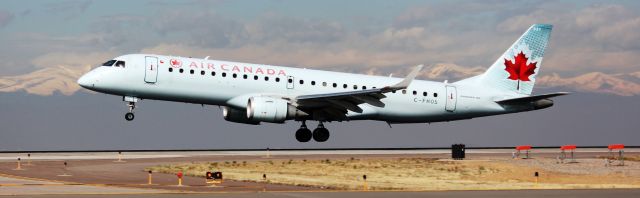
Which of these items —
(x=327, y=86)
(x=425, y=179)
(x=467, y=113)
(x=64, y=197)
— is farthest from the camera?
(x=467, y=113)

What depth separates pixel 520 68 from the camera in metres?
64.5

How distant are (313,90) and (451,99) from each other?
9559 mm

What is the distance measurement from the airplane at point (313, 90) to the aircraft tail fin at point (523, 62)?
64 millimetres

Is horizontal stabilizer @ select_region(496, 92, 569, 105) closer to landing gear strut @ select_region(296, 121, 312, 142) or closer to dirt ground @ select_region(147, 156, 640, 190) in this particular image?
dirt ground @ select_region(147, 156, 640, 190)

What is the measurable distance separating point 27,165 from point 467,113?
26168 mm

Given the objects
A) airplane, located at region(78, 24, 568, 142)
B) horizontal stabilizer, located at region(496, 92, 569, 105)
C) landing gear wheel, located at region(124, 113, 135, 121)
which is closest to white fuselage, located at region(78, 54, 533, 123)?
airplane, located at region(78, 24, 568, 142)

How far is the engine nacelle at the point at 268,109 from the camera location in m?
52.8

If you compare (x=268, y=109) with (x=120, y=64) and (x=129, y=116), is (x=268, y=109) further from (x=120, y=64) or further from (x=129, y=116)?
(x=120, y=64)

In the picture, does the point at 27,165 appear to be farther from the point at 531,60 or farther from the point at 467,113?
the point at 531,60

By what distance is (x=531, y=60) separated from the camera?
65.1 meters

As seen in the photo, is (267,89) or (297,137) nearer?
(267,89)

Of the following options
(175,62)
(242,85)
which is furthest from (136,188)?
(242,85)

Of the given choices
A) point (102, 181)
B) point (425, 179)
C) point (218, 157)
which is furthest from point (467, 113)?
point (102, 181)

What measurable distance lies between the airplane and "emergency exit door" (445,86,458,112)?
60 mm
